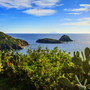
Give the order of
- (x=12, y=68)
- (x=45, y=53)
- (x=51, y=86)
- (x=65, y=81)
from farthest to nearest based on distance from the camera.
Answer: (x=45, y=53) < (x=12, y=68) < (x=51, y=86) < (x=65, y=81)

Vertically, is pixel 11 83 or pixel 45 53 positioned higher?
pixel 45 53

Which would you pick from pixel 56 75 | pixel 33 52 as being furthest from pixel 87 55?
pixel 33 52

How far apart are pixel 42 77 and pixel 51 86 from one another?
36 centimetres

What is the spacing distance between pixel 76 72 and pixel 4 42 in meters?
28.2

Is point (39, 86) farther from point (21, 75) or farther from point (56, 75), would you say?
point (21, 75)

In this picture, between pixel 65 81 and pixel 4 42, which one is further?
pixel 4 42

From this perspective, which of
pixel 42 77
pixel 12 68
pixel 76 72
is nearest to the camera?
pixel 76 72

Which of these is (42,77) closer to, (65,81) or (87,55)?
(65,81)

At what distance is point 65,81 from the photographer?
1.98 m

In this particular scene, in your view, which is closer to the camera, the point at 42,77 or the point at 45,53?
the point at 42,77

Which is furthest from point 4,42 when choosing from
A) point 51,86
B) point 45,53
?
point 51,86

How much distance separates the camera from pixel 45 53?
4457 mm

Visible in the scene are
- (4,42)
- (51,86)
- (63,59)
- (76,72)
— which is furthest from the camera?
(4,42)

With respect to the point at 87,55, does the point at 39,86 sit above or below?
below
